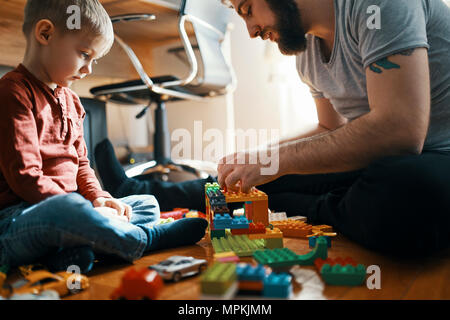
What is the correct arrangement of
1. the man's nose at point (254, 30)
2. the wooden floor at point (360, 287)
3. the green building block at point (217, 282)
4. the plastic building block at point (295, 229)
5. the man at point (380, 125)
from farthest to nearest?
the man's nose at point (254, 30), the plastic building block at point (295, 229), the man at point (380, 125), the wooden floor at point (360, 287), the green building block at point (217, 282)

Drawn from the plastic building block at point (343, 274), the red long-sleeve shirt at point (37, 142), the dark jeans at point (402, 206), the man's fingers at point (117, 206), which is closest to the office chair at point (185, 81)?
the red long-sleeve shirt at point (37, 142)

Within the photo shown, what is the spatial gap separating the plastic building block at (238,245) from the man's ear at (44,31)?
0.56 m

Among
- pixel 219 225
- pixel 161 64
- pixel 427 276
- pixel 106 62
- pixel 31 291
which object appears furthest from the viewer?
pixel 161 64

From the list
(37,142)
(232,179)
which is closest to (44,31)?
(37,142)

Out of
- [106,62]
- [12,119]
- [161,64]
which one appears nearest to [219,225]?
[12,119]

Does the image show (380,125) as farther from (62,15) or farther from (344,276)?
(62,15)

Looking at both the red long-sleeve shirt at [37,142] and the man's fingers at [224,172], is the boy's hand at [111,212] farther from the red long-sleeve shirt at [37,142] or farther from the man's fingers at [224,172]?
the man's fingers at [224,172]

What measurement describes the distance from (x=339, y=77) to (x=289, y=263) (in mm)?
522

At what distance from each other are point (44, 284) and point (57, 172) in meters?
0.31

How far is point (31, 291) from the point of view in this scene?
20.2 inches

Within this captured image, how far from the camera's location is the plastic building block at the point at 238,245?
719 mm

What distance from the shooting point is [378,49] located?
2.32 feet

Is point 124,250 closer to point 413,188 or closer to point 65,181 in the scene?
point 65,181

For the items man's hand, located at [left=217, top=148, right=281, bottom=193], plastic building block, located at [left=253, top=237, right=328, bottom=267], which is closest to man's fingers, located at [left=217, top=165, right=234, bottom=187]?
man's hand, located at [left=217, top=148, right=281, bottom=193]
